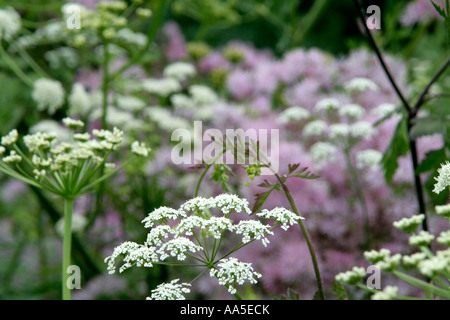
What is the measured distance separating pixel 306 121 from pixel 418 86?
28 cm

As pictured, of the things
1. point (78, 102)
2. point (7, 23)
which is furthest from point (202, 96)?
point (7, 23)

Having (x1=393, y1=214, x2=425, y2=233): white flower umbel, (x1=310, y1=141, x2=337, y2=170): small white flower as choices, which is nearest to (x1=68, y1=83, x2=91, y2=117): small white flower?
(x1=310, y1=141, x2=337, y2=170): small white flower

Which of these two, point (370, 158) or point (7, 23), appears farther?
point (7, 23)

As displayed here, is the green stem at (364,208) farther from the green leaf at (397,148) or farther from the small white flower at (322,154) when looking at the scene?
the green leaf at (397,148)

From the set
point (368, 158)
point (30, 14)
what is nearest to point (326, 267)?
point (368, 158)

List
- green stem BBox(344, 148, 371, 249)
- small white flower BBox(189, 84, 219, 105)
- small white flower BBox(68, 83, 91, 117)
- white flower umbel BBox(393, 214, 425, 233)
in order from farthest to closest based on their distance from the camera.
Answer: small white flower BBox(189, 84, 219, 105) < small white flower BBox(68, 83, 91, 117) < green stem BBox(344, 148, 371, 249) < white flower umbel BBox(393, 214, 425, 233)

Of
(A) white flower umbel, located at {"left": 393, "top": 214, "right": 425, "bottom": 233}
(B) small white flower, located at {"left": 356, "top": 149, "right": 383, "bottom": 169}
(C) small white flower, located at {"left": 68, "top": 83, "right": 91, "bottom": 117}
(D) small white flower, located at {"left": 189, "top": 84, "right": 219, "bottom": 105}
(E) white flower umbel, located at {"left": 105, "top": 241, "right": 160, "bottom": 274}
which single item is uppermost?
(D) small white flower, located at {"left": 189, "top": 84, "right": 219, "bottom": 105}

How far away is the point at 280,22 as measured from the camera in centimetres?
140

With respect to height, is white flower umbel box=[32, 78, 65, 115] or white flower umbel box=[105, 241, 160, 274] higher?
white flower umbel box=[32, 78, 65, 115]

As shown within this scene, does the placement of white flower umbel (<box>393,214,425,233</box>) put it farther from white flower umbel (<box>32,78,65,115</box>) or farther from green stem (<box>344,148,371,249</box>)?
white flower umbel (<box>32,78,65,115</box>)

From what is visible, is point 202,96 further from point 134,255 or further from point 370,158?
point 134,255

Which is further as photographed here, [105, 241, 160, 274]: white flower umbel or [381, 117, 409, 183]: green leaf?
[381, 117, 409, 183]: green leaf
